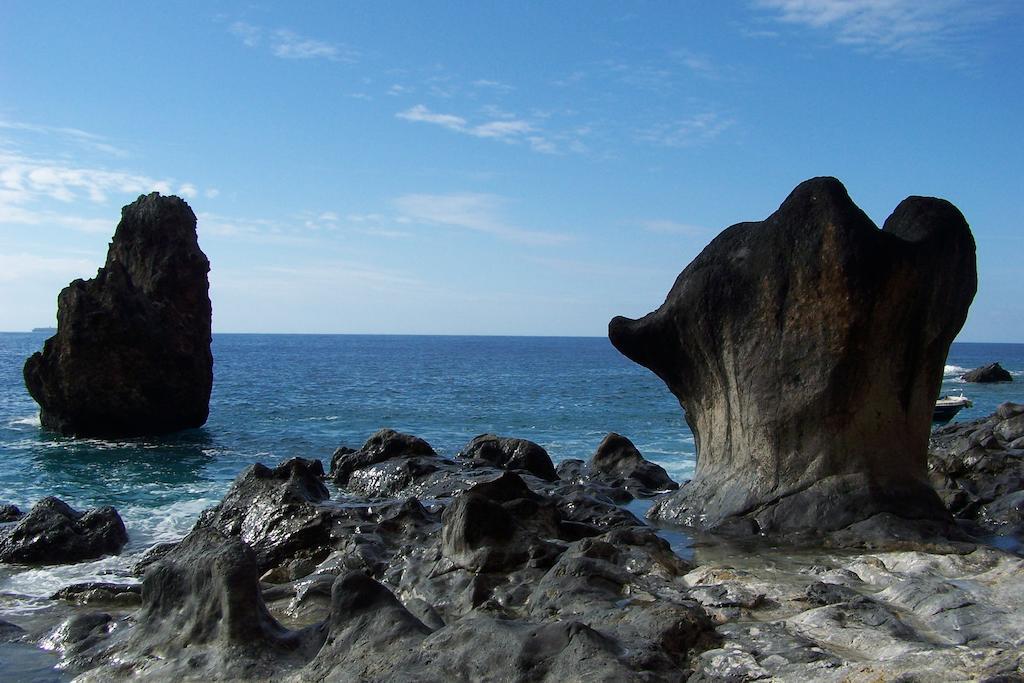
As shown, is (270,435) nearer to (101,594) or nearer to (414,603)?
(101,594)

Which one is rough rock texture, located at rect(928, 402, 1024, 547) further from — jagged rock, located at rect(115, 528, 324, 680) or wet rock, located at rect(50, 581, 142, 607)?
wet rock, located at rect(50, 581, 142, 607)

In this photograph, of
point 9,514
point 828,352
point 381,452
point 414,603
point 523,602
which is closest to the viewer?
point 523,602

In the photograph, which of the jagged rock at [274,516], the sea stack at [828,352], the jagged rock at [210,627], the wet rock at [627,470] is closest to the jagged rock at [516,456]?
the wet rock at [627,470]

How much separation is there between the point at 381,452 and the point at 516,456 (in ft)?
7.25

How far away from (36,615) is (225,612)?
288cm

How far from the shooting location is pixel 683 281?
996 centimetres

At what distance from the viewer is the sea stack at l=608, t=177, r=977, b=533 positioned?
354 inches

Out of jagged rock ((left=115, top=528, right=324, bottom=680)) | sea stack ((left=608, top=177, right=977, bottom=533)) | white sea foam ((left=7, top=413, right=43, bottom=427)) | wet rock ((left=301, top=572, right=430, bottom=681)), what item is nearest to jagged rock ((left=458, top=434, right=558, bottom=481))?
sea stack ((left=608, top=177, right=977, bottom=533))

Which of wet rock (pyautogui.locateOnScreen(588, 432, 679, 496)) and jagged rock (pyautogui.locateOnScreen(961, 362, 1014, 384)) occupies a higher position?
jagged rock (pyautogui.locateOnScreen(961, 362, 1014, 384))

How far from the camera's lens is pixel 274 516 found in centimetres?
997

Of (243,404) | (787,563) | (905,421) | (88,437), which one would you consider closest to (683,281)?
(905,421)

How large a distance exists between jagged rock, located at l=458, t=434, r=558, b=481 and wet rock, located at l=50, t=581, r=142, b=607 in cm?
729

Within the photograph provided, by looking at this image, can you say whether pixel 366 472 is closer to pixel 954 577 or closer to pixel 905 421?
pixel 905 421

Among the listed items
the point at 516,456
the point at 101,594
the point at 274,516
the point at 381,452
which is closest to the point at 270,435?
the point at 381,452
